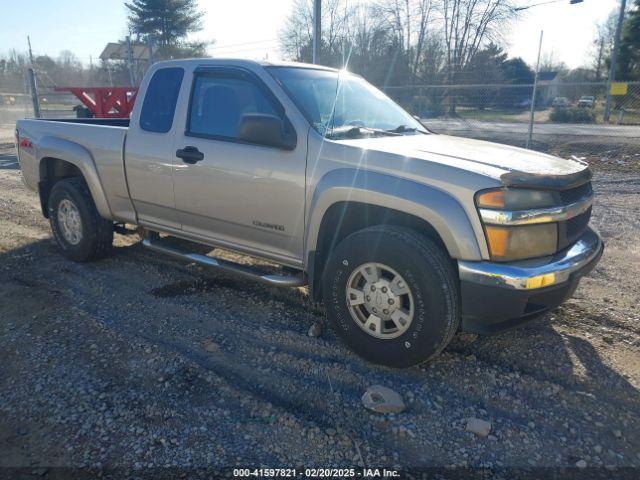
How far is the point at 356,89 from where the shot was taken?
427cm

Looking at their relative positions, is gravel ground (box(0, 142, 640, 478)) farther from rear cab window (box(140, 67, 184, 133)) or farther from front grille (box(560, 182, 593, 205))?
rear cab window (box(140, 67, 184, 133))

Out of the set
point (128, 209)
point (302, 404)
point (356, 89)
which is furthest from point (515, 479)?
point (128, 209)

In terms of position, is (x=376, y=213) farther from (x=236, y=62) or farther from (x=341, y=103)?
(x=236, y=62)

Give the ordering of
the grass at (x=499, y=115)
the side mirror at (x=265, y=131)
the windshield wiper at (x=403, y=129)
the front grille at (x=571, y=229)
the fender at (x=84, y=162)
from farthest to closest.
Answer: the grass at (x=499, y=115), the fender at (x=84, y=162), the windshield wiper at (x=403, y=129), the side mirror at (x=265, y=131), the front grille at (x=571, y=229)

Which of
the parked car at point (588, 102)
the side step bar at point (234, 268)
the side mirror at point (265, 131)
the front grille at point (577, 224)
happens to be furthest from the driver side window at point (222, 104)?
the parked car at point (588, 102)

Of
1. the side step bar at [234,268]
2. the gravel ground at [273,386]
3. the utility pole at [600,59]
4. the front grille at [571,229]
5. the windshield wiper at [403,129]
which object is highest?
the utility pole at [600,59]

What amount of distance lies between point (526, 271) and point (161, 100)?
3312 millimetres

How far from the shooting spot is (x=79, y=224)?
5117 millimetres

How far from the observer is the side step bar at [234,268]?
3.63 metres

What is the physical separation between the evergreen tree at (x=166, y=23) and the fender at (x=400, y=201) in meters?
37.7

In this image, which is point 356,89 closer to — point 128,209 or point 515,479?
point 128,209

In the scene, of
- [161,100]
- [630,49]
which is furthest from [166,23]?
[161,100]

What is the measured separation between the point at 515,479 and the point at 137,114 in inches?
159

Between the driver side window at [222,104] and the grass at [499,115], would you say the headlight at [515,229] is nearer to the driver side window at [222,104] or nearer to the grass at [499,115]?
the driver side window at [222,104]
